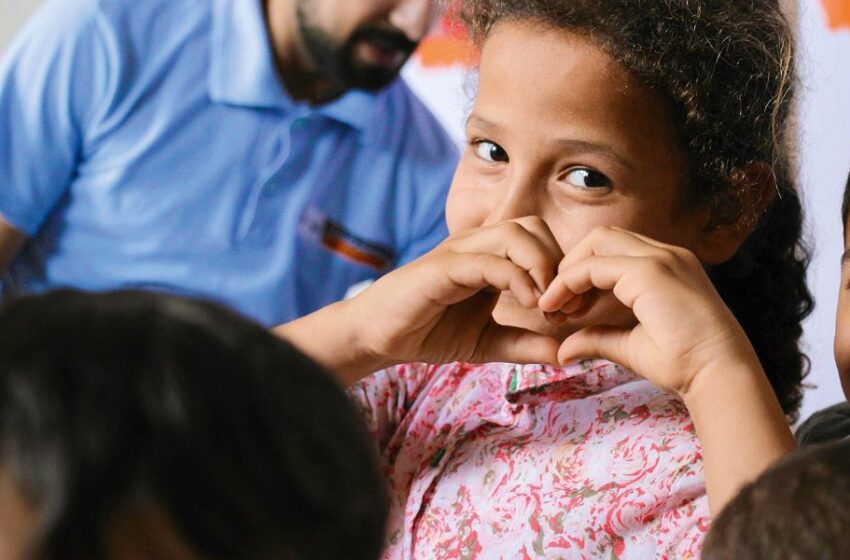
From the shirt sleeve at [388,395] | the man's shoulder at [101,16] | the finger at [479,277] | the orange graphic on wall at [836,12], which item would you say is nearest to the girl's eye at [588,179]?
the finger at [479,277]

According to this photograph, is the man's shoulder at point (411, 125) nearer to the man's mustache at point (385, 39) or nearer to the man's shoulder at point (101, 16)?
the man's mustache at point (385, 39)

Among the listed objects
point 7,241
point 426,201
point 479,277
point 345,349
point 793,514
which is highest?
point 793,514

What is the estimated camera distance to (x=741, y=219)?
0.95 metres

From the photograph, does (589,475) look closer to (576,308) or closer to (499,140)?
(576,308)

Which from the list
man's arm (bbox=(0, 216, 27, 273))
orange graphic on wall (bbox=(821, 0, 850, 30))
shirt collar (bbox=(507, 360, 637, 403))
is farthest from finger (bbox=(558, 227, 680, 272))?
man's arm (bbox=(0, 216, 27, 273))

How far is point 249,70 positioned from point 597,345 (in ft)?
2.47

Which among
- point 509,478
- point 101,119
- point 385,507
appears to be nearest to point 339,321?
point 509,478

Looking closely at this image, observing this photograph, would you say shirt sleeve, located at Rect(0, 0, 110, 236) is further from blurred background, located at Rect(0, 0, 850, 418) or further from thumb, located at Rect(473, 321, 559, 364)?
thumb, located at Rect(473, 321, 559, 364)

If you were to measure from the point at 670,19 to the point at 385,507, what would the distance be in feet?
1.80

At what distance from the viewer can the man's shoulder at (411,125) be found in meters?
1.45

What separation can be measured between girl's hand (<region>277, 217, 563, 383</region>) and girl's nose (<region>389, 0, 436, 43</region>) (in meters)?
0.59

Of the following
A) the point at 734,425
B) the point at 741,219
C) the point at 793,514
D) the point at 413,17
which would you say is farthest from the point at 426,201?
the point at 793,514

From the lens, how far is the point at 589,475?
83 cm

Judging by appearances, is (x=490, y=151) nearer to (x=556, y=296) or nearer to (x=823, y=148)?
(x=556, y=296)
